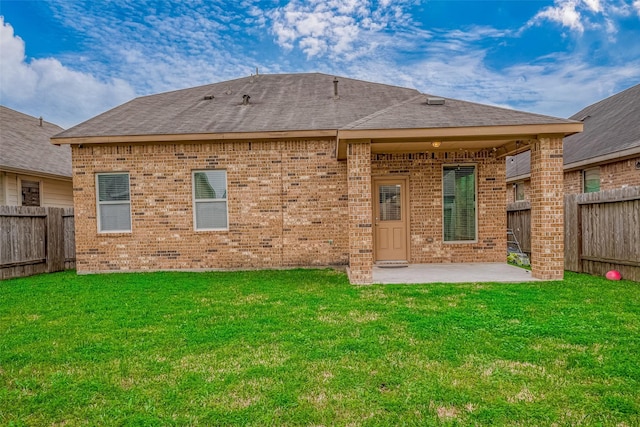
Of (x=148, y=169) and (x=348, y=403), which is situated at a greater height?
(x=148, y=169)

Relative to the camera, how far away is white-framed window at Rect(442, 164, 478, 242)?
9398mm

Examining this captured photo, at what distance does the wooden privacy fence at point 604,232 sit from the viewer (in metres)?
6.84

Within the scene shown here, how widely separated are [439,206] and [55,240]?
10.2m

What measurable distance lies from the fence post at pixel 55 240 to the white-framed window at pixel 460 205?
33.6ft

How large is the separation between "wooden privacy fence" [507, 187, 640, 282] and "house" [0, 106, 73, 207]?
48.3 feet

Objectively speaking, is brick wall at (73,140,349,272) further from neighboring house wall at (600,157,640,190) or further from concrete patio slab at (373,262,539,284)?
neighboring house wall at (600,157,640,190)

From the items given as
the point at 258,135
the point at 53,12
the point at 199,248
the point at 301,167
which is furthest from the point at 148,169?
the point at 53,12

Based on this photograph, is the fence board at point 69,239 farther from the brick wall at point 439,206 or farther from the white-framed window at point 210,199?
the brick wall at point 439,206

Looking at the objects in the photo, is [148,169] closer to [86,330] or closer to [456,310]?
[86,330]

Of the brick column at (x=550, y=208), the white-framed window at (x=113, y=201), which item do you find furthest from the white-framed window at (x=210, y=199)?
the brick column at (x=550, y=208)

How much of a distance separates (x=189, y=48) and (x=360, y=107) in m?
9.17

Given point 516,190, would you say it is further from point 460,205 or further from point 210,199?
point 210,199

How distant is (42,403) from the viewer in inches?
108

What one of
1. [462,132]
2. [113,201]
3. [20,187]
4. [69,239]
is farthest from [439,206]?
[20,187]
